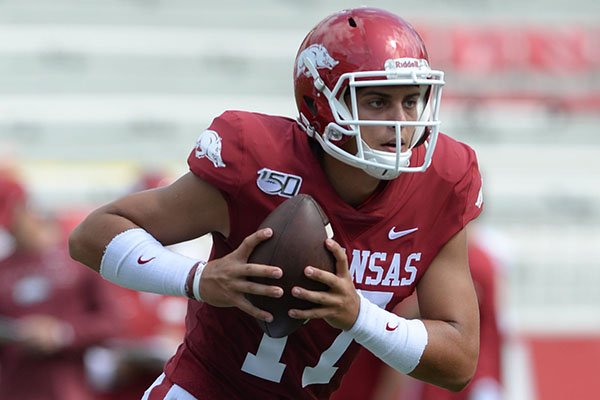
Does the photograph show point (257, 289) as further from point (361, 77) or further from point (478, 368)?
point (478, 368)

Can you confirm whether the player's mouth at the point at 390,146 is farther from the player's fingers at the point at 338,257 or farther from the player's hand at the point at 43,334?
the player's hand at the point at 43,334

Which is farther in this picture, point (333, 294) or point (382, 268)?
point (382, 268)

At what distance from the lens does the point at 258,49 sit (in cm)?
1007

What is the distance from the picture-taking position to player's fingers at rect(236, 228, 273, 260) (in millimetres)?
2520

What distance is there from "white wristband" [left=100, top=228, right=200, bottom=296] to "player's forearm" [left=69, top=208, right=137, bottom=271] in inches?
0.7

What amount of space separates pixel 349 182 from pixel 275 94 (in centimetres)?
697

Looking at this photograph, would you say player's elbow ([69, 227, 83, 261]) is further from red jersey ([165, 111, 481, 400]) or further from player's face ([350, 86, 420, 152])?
player's face ([350, 86, 420, 152])

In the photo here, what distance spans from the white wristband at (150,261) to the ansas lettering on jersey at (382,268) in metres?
0.38

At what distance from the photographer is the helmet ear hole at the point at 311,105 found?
2846 millimetres

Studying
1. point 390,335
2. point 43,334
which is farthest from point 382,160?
point 43,334

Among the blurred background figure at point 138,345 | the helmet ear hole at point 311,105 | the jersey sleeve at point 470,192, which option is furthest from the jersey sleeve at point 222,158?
the blurred background figure at point 138,345

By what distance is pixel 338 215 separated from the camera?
2.81m

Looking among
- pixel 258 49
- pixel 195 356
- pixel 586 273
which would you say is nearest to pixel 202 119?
pixel 258 49

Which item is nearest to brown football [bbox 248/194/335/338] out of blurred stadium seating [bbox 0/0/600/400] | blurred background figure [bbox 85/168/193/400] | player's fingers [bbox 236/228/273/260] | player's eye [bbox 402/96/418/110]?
player's fingers [bbox 236/228/273/260]
